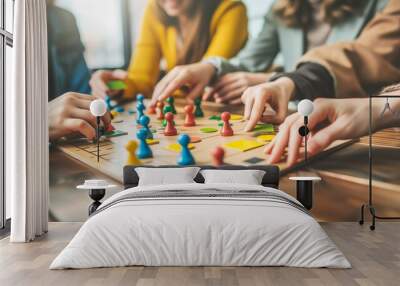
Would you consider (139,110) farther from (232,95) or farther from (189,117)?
(232,95)

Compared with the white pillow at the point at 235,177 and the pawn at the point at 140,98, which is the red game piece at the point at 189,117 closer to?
the pawn at the point at 140,98

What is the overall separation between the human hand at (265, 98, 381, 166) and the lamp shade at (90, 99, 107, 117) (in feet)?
6.81

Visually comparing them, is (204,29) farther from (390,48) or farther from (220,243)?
(220,243)

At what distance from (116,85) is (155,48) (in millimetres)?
703

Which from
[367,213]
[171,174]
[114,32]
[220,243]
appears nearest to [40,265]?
[220,243]

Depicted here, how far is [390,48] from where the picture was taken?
23.3ft

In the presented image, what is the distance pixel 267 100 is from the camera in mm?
7160

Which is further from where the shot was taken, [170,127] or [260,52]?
[260,52]

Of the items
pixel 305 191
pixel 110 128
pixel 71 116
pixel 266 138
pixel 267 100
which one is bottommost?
pixel 305 191

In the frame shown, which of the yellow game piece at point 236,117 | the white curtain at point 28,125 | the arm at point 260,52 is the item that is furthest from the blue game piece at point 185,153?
the white curtain at point 28,125

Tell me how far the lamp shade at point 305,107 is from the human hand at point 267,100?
379 millimetres

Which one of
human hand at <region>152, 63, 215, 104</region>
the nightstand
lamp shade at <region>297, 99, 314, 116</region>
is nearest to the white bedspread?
the nightstand

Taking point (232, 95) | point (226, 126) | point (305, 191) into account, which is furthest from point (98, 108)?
point (305, 191)

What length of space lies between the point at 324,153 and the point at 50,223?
3542 millimetres
